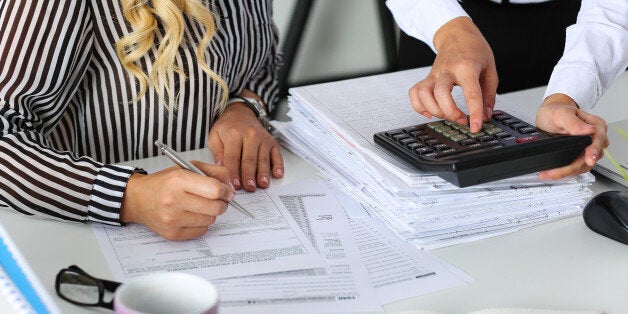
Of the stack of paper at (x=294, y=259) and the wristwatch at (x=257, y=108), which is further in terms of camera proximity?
the wristwatch at (x=257, y=108)

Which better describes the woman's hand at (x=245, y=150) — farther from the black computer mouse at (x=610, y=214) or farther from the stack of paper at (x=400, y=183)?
the black computer mouse at (x=610, y=214)

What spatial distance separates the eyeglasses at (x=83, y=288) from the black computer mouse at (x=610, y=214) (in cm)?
→ 58

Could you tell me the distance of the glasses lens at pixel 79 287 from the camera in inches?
31.4

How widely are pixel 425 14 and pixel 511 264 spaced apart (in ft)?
1.84

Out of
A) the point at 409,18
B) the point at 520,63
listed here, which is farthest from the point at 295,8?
the point at 409,18

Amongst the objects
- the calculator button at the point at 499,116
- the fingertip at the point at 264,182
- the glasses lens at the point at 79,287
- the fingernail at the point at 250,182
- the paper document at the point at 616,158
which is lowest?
the paper document at the point at 616,158

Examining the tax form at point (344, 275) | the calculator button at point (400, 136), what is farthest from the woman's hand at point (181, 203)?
the calculator button at point (400, 136)

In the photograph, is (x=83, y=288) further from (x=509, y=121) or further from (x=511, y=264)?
(x=509, y=121)

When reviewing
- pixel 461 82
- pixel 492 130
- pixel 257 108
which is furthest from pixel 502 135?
pixel 257 108

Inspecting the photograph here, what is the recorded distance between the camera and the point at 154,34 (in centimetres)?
124

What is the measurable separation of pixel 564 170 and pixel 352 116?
0.30m

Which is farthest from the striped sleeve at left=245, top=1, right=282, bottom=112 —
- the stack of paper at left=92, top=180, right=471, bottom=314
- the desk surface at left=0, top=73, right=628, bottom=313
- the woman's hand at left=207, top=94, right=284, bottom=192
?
the desk surface at left=0, top=73, right=628, bottom=313

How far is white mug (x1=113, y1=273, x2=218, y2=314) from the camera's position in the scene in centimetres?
63

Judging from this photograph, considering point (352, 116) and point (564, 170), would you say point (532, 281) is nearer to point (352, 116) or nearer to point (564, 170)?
point (564, 170)
